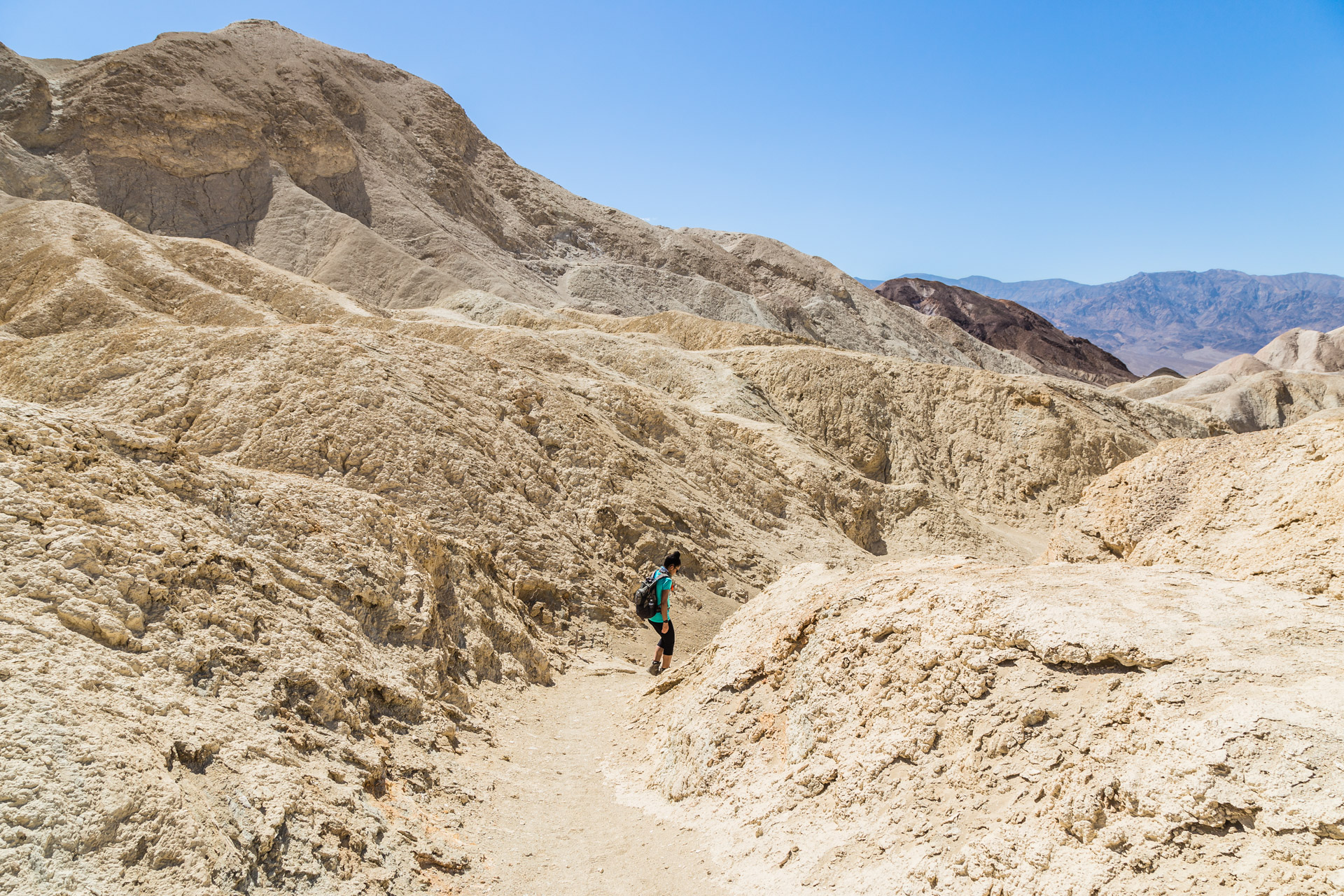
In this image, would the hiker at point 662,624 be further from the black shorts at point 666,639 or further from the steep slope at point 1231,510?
the steep slope at point 1231,510

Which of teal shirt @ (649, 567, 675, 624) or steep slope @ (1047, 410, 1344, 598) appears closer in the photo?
steep slope @ (1047, 410, 1344, 598)

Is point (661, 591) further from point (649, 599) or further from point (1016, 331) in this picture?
point (1016, 331)

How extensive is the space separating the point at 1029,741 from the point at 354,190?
4645cm

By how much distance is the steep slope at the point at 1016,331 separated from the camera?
266ft

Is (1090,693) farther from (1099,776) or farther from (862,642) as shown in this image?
(862,642)

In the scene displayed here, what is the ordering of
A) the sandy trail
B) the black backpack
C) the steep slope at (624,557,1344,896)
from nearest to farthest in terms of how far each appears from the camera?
the steep slope at (624,557,1344,896), the sandy trail, the black backpack

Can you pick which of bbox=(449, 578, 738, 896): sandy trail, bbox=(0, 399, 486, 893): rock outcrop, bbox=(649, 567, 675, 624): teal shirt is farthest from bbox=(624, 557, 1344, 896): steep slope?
bbox=(649, 567, 675, 624): teal shirt

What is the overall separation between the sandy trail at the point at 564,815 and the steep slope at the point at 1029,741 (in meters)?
0.28

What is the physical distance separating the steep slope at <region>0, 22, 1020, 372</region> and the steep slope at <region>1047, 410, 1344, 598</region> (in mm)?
27575

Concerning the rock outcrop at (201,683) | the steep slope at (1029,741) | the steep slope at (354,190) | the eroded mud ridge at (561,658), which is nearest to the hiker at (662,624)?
the eroded mud ridge at (561,658)

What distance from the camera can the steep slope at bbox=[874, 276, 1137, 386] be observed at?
80.9 meters

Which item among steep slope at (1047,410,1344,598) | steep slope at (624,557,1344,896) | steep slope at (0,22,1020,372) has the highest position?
steep slope at (0,22,1020,372)

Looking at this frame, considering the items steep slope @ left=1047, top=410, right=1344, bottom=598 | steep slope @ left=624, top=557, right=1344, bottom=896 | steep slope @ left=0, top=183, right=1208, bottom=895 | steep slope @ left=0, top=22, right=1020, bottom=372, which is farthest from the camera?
steep slope @ left=0, top=22, right=1020, bottom=372

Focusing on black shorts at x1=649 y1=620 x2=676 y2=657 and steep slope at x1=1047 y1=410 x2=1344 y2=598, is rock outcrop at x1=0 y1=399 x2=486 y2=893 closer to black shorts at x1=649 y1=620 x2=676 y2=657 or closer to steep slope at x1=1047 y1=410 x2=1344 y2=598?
black shorts at x1=649 y1=620 x2=676 y2=657
